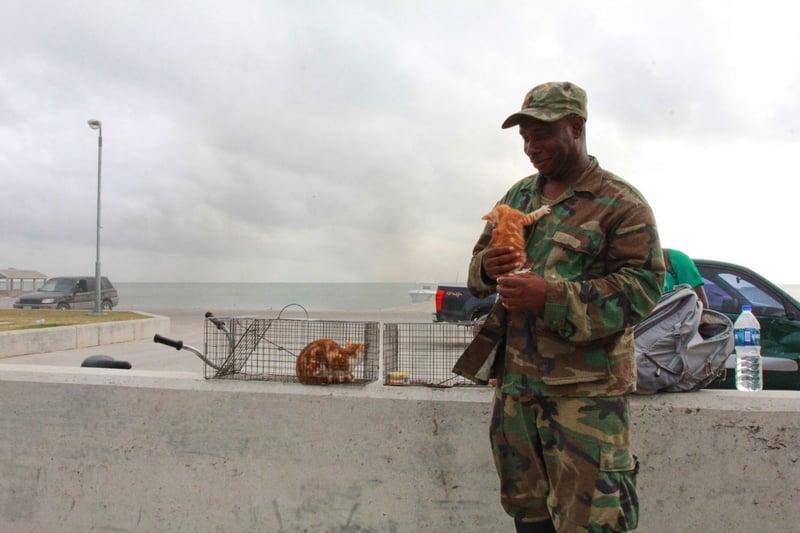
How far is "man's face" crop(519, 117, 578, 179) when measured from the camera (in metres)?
2.04

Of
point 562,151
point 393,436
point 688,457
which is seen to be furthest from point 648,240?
point 393,436

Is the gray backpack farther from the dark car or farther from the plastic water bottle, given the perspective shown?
the dark car

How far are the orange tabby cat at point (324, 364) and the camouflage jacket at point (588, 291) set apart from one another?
136cm

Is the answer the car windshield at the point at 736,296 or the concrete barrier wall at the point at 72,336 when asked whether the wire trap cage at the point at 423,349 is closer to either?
the car windshield at the point at 736,296

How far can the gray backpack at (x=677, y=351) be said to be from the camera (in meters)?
2.93

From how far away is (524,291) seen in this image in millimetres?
1899

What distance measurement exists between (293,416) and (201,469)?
0.63m

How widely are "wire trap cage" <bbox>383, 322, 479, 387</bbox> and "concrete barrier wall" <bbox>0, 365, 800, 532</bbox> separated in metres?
0.24

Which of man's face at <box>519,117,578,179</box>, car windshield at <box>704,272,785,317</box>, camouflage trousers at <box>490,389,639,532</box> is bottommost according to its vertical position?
camouflage trousers at <box>490,389,639,532</box>

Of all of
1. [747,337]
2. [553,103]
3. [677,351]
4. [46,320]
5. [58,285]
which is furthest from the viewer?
[58,285]

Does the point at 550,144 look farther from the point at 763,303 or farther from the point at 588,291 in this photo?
the point at 763,303

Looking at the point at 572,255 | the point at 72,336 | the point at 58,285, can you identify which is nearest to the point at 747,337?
the point at 572,255

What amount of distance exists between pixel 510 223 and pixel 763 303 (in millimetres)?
5836

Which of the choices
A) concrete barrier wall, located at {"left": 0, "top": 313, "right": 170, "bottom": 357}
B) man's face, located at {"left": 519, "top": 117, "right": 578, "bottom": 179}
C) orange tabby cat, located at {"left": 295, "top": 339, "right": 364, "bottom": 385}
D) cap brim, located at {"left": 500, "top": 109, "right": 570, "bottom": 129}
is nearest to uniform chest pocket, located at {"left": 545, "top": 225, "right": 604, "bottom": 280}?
man's face, located at {"left": 519, "top": 117, "right": 578, "bottom": 179}
